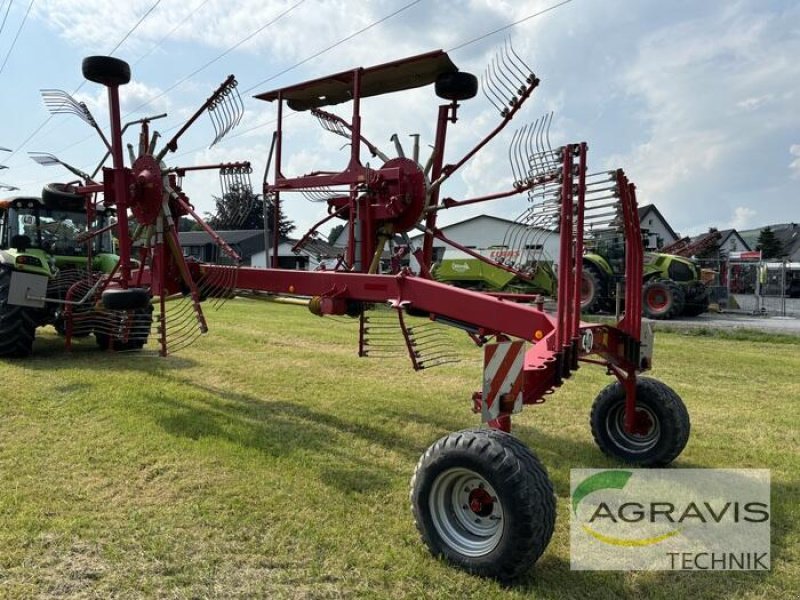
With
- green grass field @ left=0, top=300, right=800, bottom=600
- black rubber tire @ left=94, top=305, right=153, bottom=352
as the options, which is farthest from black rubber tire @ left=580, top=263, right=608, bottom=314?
black rubber tire @ left=94, top=305, right=153, bottom=352

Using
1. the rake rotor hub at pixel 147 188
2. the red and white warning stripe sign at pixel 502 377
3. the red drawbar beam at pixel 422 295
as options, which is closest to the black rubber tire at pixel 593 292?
the red drawbar beam at pixel 422 295

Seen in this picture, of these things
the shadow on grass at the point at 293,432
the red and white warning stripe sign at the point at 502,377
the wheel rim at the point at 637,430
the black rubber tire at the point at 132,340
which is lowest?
the shadow on grass at the point at 293,432

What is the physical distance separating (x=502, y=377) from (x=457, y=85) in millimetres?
2869

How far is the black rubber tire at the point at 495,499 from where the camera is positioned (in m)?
2.75

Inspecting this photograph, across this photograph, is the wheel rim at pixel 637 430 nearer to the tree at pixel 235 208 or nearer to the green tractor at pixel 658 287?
the tree at pixel 235 208

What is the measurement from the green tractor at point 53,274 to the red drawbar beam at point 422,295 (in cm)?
220

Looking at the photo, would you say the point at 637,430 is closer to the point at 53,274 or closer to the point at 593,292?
the point at 53,274

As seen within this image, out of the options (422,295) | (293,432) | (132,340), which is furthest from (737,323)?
(422,295)

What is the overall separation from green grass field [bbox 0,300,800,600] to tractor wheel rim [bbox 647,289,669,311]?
8.87m

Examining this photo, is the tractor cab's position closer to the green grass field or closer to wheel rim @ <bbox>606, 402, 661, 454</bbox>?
the green grass field

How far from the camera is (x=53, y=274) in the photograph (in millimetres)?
8250

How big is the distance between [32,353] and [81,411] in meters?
3.63

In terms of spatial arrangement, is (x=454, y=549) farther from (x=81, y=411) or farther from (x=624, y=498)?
(x=81, y=411)

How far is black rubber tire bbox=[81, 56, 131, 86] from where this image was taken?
5.09 m
